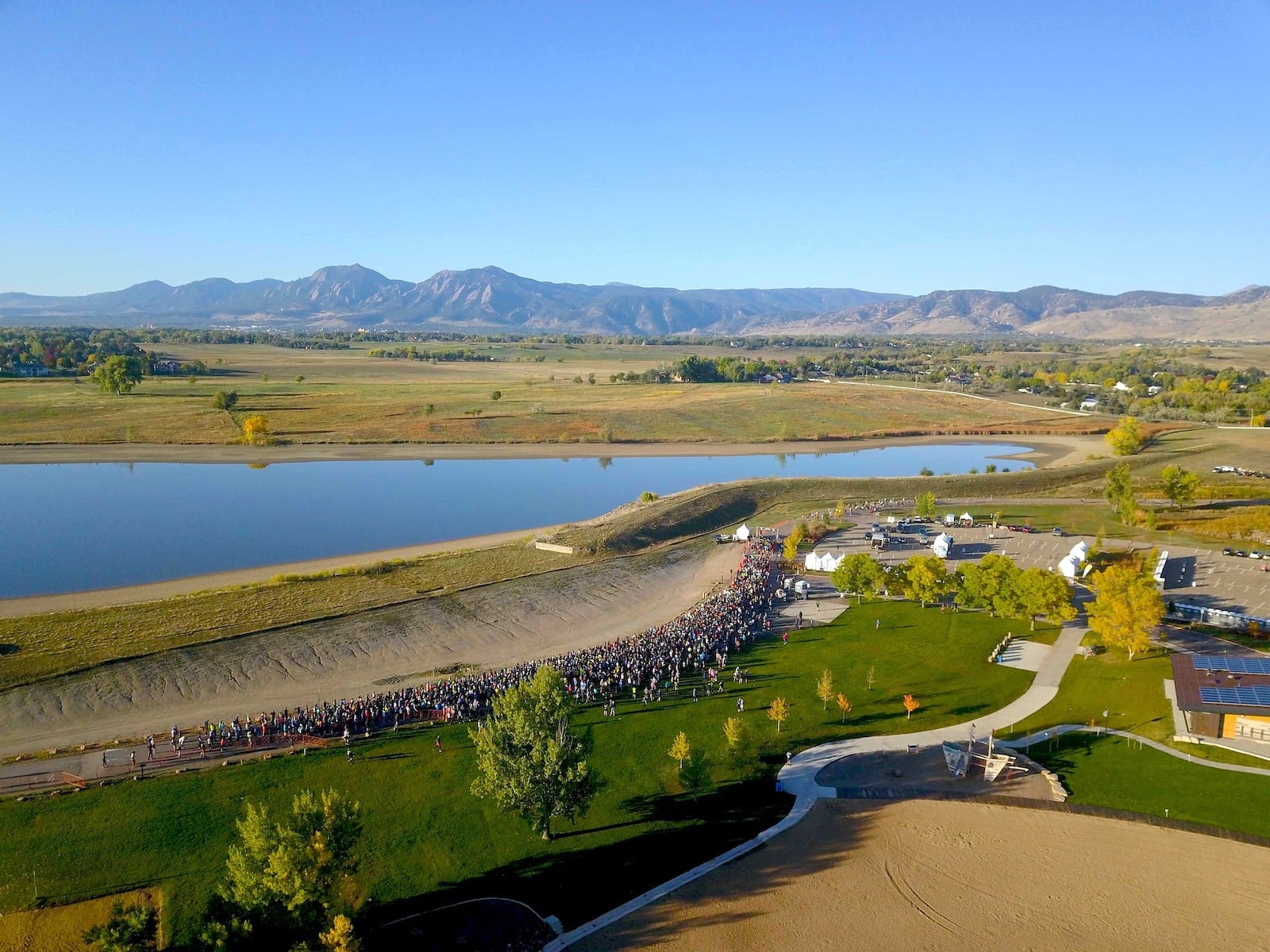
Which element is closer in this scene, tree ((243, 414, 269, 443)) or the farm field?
tree ((243, 414, 269, 443))

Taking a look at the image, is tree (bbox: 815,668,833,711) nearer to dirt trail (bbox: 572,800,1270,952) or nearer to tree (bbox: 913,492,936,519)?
dirt trail (bbox: 572,800,1270,952)

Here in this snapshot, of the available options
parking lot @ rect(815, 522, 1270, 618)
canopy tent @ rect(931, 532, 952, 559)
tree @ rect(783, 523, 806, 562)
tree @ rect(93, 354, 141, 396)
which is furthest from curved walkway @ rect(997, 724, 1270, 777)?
tree @ rect(93, 354, 141, 396)

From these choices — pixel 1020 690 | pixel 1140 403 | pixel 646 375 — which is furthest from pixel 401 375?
pixel 1020 690

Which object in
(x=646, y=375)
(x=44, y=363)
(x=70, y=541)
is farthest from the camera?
(x=646, y=375)

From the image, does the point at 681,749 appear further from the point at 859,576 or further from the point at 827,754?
the point at 859,576

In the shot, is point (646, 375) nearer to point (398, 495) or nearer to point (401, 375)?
point (401, 375)

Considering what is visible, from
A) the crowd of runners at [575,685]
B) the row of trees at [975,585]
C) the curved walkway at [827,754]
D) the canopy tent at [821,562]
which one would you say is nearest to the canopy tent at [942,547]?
the row of trees at [975,585]
